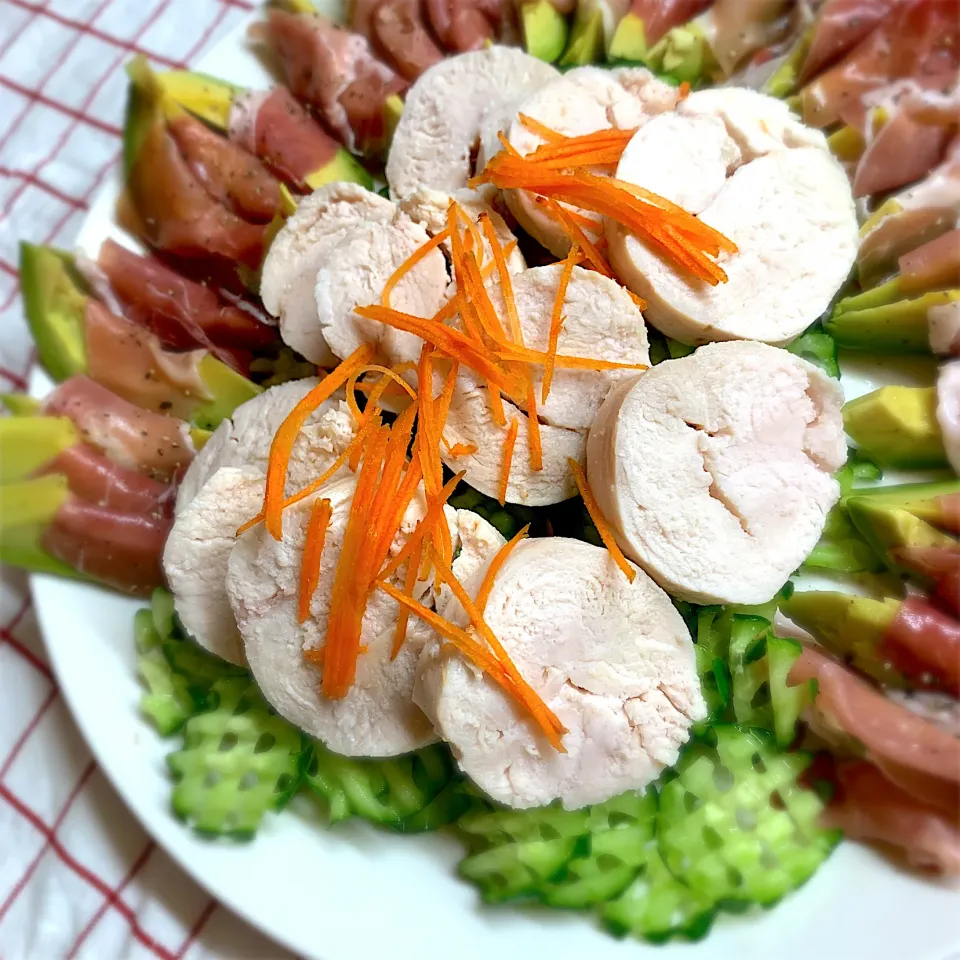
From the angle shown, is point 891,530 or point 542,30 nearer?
point 891,530

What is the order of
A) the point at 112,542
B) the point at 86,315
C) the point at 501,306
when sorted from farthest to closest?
1. the point at 86,315
2. the point at 112,542
3. the point at 501,306

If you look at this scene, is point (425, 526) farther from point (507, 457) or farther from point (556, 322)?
point (556, 322)

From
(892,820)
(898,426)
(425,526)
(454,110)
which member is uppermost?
(454,110)

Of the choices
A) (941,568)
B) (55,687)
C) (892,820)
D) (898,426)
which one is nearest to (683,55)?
(898,426)

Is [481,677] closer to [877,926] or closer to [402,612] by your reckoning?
[402,612]

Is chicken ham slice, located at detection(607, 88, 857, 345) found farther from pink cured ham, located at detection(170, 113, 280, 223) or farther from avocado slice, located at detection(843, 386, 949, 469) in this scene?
pink cured ham, located at detection(170, 113, 280, 223)

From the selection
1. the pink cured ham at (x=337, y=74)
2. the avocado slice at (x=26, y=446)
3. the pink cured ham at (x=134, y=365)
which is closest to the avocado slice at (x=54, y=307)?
the pink cured ham at (x=134, y=365)

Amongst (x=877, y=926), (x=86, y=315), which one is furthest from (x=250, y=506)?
(x=877, y=926)

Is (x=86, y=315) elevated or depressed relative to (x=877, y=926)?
elevated
